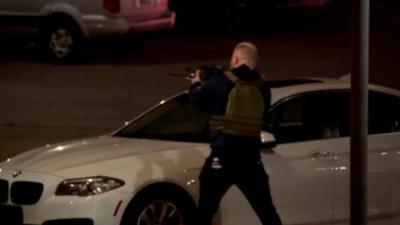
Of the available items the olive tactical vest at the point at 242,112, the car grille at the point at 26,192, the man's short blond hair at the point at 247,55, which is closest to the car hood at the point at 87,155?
the car grille at the point at 26,192

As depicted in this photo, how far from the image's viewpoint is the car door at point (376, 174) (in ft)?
26.0

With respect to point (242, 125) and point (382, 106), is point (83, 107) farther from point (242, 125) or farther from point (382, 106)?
point (242, 125)

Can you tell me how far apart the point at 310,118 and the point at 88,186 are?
173cm

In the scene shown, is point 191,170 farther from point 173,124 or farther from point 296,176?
point 173,124

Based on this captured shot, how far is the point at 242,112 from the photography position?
6992mm

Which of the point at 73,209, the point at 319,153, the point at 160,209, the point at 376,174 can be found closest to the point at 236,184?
the point at 160,209

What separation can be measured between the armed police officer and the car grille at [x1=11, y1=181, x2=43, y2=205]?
1.18 m

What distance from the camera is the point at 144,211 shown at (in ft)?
24.6

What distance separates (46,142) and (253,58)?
18.2 feet

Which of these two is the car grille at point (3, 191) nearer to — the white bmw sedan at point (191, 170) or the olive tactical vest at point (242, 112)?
the white bmw sedan at point (191, 170)

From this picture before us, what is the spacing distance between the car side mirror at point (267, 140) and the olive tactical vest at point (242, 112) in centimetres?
38

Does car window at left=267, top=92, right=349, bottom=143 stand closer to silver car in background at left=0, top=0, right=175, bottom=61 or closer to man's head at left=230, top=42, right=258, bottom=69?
man's head at left=230, top=42, right=258, bottom=69

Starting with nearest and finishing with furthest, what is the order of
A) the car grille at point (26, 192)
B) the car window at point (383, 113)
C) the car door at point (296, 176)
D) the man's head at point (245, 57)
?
the man's head at point (245, 57) → the car grille at point (26, 192) → the car door at point (296, 176) → the car window at point (383, 113)

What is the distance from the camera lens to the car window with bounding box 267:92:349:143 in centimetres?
798
